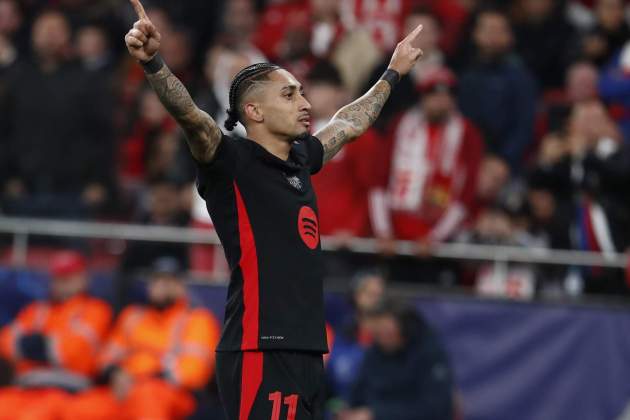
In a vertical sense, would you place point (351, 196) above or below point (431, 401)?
above

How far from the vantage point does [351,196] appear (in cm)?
1046

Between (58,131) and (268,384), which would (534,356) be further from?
(268,384)

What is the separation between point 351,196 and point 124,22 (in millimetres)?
4504

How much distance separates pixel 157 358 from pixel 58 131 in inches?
102

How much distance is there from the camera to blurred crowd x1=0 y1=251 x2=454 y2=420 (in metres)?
9.29

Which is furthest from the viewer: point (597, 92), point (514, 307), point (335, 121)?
point (597, 92)

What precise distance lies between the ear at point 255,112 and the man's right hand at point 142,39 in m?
0.57

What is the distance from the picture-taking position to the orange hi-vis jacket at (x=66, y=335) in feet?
34.5

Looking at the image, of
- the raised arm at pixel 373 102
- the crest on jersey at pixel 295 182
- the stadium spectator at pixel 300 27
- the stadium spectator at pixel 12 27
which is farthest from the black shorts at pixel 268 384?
the stadium spectator at pixel 12 27

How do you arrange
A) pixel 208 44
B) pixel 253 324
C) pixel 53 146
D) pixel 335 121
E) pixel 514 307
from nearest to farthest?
1. pixel 253 324
2. pixel 335 121
3. pixel 514 307
4. pixel 53 146
5. pixel 208 44

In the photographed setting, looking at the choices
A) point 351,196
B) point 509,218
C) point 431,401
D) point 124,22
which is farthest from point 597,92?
point 124,22

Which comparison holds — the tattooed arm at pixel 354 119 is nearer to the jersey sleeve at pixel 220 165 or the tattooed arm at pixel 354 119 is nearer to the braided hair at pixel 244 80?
the braided hair at pixel 244 80

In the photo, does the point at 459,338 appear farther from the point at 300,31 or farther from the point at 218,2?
the point at 218,2

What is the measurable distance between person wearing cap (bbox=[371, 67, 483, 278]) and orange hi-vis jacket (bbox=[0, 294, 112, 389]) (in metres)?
2.21
